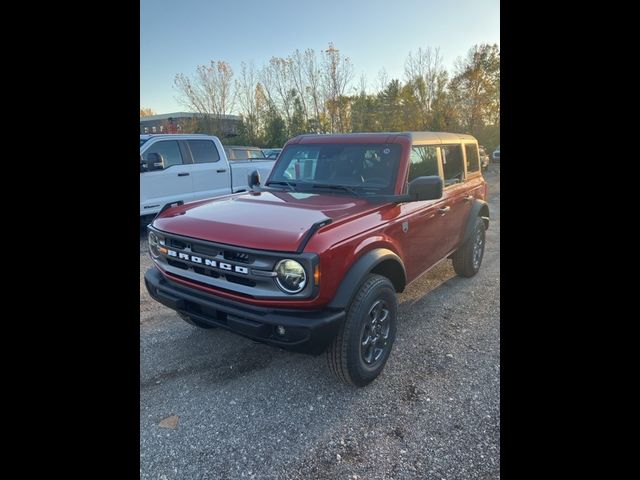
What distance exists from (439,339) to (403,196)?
1.44 metres

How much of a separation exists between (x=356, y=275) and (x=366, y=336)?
0.54 metres

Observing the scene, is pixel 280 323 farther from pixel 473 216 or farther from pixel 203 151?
pixel 203 151

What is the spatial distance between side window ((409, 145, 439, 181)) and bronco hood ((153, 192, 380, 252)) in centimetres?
71

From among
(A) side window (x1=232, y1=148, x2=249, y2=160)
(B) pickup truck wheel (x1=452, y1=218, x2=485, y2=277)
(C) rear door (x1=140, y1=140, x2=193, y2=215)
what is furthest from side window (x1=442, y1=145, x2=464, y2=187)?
(A) side window (x1=232, y1=148, x2=249, y2=160)

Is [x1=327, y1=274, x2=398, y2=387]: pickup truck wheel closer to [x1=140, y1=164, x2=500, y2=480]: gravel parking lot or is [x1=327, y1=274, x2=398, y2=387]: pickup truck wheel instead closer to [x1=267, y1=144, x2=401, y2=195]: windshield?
[x1=140, y1=164, x2=500, y2=480]: gravel parking lot

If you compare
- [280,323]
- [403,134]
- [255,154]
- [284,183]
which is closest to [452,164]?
[403,134]

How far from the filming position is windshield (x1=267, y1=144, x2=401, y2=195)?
3588 mm

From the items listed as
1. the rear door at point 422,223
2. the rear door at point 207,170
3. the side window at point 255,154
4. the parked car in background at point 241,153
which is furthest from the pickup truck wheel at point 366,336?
the side window at point 255,154

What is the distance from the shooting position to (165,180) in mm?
7828

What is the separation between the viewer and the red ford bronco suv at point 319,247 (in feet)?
8.19

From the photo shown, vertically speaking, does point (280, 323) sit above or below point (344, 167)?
below
